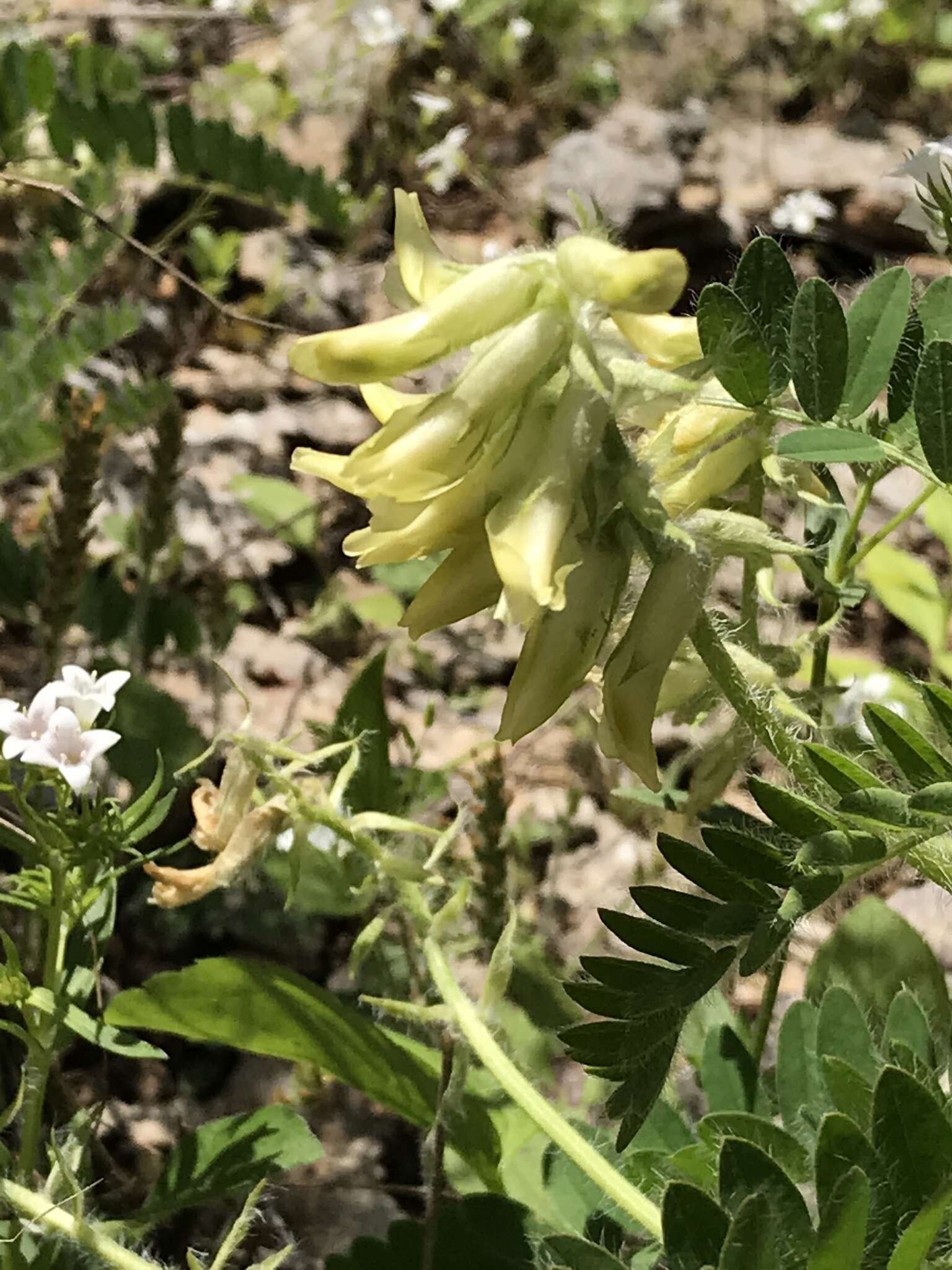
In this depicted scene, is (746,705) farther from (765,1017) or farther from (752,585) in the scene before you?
(765,1017)

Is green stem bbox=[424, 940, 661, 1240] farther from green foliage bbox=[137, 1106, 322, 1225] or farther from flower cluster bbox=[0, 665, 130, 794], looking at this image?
flower cluster bbox=[0, 665, 130, 794]

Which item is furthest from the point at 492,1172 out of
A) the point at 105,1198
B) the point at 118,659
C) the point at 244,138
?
the point at 244,138

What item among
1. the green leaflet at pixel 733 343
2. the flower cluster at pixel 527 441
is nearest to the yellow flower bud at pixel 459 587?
the flower cluster at pixel 527 441

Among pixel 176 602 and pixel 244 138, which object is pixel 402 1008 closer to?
pixel 176 602

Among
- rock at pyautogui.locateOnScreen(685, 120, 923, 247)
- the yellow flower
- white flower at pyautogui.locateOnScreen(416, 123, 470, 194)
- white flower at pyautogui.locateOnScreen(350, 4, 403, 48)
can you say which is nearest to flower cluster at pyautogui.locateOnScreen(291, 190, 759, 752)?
the yellow flower

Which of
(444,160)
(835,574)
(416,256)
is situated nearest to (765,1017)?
(835,574)

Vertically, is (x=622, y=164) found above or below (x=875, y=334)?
below
